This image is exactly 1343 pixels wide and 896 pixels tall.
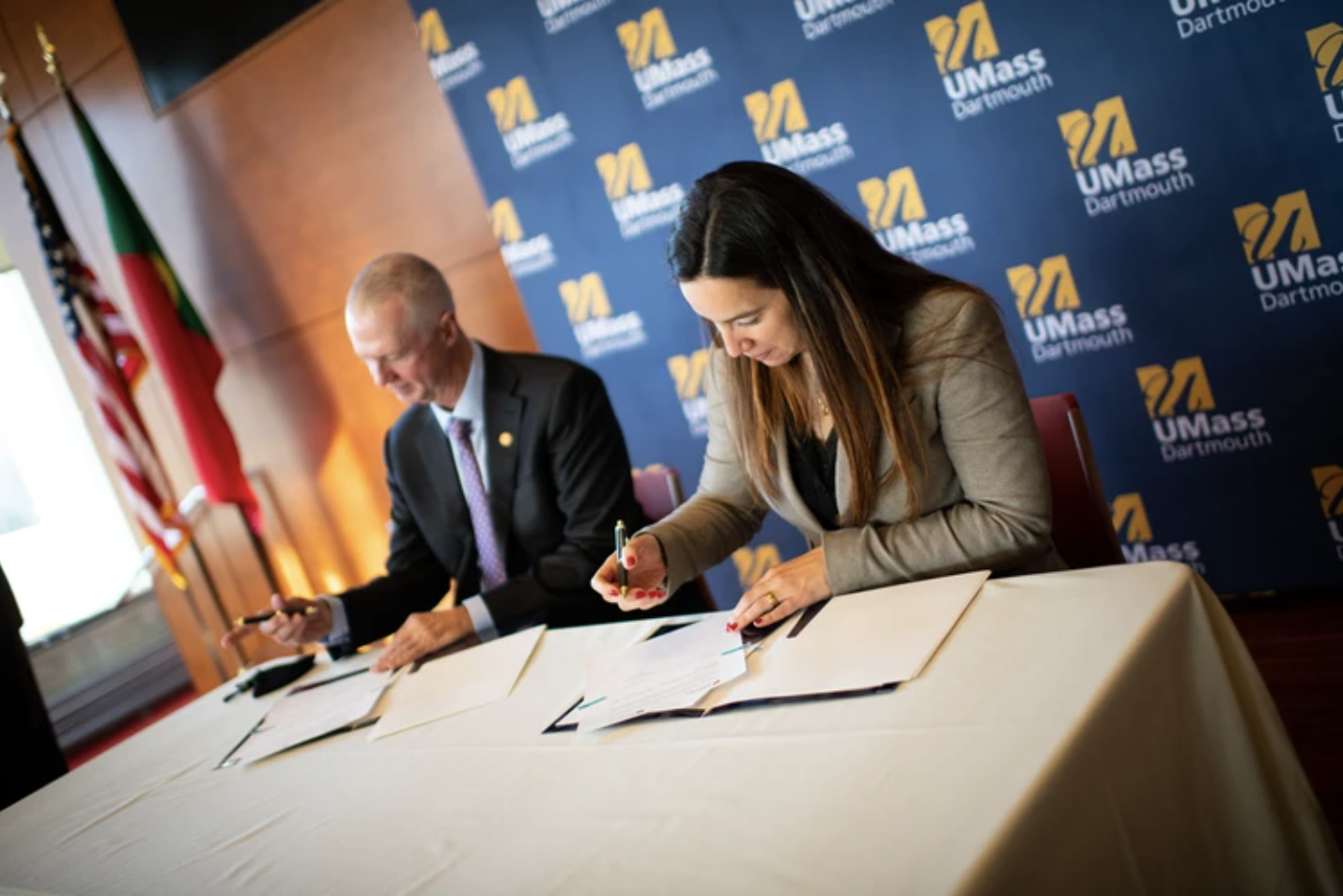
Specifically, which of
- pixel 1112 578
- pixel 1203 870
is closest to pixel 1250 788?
pixel 1203 870

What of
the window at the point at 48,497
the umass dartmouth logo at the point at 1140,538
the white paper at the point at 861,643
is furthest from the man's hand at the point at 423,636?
the window at the point at 48,497

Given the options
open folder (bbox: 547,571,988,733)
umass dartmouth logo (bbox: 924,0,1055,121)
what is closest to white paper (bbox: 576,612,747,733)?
open folder (bbox: 547,571,988,733)

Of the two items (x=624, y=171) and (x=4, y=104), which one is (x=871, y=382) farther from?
(x=4, y=104)

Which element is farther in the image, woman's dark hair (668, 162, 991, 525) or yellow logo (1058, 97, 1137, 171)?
yellow logo (1058, 97, 1137, 171)

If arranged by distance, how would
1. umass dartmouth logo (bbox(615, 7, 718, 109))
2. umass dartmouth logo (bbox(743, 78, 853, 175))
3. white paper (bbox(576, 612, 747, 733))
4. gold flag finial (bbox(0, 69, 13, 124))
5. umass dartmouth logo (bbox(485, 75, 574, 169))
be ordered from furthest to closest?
gold flag finial (bbox(0, 69, 13, 124)), umass dartmouth logo (bbox(485, 75, 574, 169)), umass dartmouth logo (bbox(615, 7, 718, 109)), umass dartmouth logo (bbox(743, 78, 853, 175)), white paper (bbox(576, 612, 747, 733))

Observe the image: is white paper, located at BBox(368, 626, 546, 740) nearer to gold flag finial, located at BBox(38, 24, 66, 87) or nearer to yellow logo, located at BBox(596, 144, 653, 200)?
yellow logo, located at BBox(596, 144, 653, 200)

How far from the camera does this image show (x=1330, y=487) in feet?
8.77

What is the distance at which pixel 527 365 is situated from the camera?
2561 mm

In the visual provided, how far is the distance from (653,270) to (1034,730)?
9.04ft

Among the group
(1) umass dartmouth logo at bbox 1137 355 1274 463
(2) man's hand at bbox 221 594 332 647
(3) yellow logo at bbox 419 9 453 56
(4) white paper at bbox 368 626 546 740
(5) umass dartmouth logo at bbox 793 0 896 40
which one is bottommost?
(1) umass dartmouth logo at bbox 1137 355 1274 463

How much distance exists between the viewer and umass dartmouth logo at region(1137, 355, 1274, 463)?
2.75 metres

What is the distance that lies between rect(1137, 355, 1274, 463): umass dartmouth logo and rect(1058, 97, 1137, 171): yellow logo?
0.56 metres

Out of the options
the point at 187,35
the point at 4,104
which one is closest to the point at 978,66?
the point at 187,35

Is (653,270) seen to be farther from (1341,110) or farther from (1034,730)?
(1034,730)
